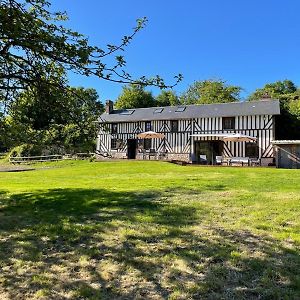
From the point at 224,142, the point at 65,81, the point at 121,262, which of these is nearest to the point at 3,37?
the point at 65,81

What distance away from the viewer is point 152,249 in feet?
14.0

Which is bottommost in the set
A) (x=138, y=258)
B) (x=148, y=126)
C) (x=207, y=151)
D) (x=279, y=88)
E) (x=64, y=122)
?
(x=138, y=258)

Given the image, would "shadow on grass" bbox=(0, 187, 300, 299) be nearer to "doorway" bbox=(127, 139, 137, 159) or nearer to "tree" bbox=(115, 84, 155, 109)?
"doorway" bbox=(127, 139, 137, 159)

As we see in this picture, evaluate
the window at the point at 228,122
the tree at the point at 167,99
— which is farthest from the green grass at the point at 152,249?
the tree at the point at 167,99

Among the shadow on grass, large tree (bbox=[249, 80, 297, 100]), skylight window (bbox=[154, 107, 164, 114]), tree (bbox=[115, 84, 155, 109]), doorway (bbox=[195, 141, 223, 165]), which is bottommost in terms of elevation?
the shadow on grass

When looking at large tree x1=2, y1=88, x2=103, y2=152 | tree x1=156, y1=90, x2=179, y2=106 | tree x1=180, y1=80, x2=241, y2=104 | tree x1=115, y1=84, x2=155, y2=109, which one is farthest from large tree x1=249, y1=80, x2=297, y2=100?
large tree x1=2, y1=88, x2=103, y2=152

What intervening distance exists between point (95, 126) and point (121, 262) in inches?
77.3

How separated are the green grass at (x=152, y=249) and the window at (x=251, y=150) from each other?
19.2m

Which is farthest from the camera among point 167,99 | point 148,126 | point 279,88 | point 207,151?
point 167,99

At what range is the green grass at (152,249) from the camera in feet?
10.7

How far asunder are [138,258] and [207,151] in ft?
82.1

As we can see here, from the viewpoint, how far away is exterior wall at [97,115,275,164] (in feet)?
83.5

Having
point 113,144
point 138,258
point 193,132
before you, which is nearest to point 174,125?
point 193,132

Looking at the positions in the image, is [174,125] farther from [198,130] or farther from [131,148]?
[131,148]
